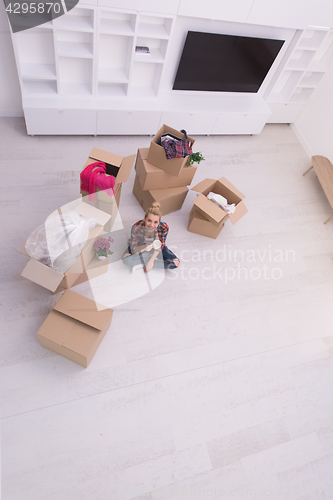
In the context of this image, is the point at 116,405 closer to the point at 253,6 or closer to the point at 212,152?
the point at 212,152

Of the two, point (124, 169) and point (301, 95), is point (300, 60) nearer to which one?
A: point (301, 95)

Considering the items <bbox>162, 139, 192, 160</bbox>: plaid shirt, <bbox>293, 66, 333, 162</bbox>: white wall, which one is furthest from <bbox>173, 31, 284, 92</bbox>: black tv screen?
<bbox>162, 139, 192, 160</bbox>: plaid shirt

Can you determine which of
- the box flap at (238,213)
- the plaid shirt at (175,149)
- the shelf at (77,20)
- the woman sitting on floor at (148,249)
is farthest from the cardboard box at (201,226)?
the shelf at (77,20)

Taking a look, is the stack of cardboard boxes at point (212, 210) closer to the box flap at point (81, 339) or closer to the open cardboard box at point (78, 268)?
the open cardboard box at point (78, 268)

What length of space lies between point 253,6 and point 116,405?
3.53 metres

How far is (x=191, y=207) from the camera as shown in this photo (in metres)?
3.30

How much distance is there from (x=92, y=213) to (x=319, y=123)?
Answer: 3218mm

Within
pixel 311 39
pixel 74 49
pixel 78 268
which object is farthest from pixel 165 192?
pixel 311 39

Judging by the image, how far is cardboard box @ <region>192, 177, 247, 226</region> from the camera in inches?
112

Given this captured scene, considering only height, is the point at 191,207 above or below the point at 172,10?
below

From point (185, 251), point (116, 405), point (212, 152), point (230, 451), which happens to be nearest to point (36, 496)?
point (116, 405)

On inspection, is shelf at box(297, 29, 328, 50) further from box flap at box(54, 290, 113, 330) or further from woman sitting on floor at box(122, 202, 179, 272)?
box flap at box(54, 290, 113, 330)

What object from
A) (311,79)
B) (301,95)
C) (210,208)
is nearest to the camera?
(210,208)

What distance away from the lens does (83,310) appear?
87.2 inches
